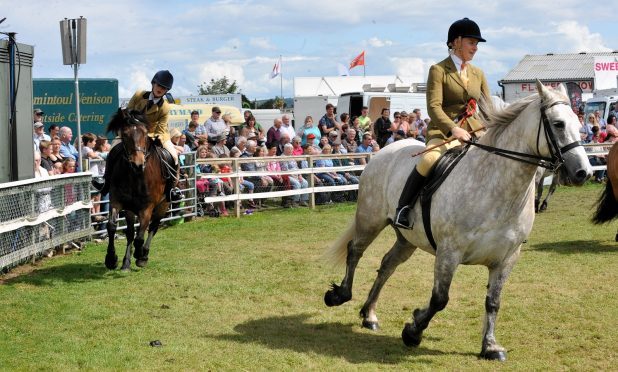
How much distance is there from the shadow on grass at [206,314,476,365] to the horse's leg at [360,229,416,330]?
153 mm

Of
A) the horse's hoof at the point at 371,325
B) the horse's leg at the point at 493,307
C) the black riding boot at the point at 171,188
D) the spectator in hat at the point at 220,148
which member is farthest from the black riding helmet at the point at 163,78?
the spectator in hat at the point at 220,148

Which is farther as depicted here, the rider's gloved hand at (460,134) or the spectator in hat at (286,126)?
the spectator in hat at (286,126)

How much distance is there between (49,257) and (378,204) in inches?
250

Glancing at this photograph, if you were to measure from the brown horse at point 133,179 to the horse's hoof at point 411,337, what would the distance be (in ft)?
16.2

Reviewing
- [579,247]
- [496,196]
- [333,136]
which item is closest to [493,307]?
[496,196]

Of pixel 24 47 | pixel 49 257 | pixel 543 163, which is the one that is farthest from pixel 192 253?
pixel 543 163

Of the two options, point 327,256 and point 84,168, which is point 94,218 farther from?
point 327,256

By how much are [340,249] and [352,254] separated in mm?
282

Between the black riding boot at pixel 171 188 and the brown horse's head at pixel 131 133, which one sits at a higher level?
the brown horse's head at pixel 131 133

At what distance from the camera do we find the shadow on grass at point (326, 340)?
23.2 ft

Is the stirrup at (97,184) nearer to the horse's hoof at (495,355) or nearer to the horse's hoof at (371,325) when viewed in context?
the horse's hoof at (371,325)

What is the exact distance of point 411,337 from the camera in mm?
7117

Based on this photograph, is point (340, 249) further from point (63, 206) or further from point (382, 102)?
point (382, 102)

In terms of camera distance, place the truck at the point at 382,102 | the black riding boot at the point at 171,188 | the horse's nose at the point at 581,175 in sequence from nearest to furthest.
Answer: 1. the horse's nose at the point at 581,175
2. the black riding boot at the point at 171,188
3. the truck at the point at 382,102
